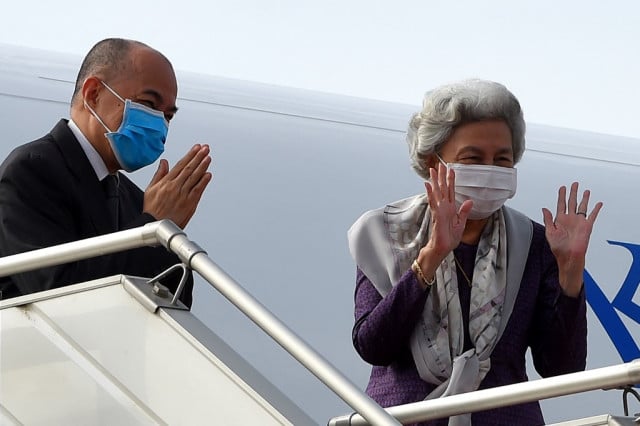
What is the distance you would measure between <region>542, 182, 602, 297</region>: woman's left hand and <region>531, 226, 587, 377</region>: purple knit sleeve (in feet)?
0.11

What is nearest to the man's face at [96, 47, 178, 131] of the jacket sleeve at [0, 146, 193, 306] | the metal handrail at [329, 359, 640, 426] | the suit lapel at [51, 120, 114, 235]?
the suit lapel at [51, 120, 114, 235]

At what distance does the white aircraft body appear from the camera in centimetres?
684

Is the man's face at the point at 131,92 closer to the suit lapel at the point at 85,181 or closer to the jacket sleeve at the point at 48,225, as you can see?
the suit lapel at the point at 85,181

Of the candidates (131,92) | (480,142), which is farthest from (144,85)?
(480,142)

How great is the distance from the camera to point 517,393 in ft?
7.25

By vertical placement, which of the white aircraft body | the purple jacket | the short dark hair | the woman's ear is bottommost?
the white aircraft body

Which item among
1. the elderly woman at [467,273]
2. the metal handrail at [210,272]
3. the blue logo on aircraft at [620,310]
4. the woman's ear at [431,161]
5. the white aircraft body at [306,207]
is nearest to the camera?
the metal handrail at [210,272]

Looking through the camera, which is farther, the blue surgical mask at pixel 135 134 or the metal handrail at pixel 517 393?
the blue surgical mask at pixel 135 134

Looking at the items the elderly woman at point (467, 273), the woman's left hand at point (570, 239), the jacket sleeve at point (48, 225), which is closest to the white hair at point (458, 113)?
the elderly woman at point (467, 273)

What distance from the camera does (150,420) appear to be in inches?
89.5

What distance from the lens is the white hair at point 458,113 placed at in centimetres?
278

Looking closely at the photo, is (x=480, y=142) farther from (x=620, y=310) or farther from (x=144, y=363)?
(x=620, y=310)

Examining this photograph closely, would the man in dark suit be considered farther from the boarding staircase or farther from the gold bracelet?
the gold bracelet

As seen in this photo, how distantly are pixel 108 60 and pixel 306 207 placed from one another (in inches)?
194
